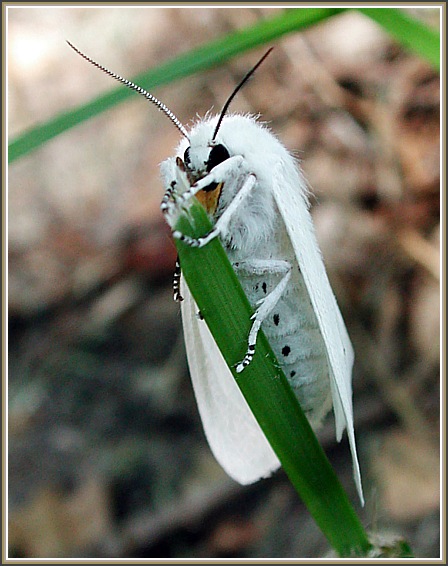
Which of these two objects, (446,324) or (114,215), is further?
(114,215)

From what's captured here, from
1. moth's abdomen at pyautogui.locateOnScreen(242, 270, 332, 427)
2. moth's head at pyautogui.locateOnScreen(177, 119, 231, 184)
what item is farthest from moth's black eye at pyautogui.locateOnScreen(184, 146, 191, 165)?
moth's abdomen at pyautogui.locateOnScreen(242, 270, 332, 427)

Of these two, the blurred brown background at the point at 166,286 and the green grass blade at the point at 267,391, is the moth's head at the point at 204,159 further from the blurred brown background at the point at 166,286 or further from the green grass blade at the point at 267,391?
the blurred brown background at the point at 166,286

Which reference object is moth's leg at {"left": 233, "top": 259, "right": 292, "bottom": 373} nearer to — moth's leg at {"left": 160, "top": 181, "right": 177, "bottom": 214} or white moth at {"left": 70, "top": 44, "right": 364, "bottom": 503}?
white moth at {"left": 70, "top": 44, "right": 364, "bottom": 503}

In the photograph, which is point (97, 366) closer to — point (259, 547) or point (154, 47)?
point (259, 547)

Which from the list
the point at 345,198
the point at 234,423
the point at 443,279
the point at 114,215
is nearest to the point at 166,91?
the point at 114,215

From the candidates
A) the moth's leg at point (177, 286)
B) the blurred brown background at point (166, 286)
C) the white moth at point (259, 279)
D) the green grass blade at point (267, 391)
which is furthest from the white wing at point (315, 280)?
the blurred brown background at point (166, 286)

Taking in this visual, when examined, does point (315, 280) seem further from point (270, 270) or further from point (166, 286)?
point (166, 286)
